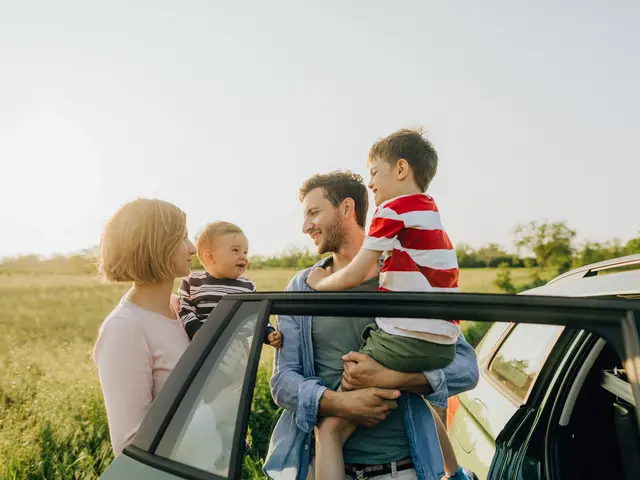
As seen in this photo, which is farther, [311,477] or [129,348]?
[311,477]

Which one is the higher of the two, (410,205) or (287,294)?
(410,205)

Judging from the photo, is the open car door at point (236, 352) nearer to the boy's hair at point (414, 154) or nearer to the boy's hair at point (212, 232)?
the boy's hair at point (414, 154)

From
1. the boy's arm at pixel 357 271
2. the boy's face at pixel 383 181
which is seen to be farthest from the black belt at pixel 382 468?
the boy's face at pixel 383 181

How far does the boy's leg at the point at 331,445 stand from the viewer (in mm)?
1716

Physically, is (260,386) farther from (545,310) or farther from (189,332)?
(545,310)

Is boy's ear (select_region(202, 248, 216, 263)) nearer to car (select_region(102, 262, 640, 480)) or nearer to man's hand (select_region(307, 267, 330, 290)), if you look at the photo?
man's hand (select_region(307, 267, 330, 290))

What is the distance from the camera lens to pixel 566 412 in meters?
2.09

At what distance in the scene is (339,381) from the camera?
73.2 inches

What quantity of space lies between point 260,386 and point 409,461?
4.19 metres

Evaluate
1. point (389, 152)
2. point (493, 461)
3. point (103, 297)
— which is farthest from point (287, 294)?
point (103, 297)

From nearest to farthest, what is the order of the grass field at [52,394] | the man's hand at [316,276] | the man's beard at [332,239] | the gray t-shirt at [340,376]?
the gray t-shirt at [340,376]
the man's hand at [316,276]
the man's beard at [332,239]
the grass field at [52,394]

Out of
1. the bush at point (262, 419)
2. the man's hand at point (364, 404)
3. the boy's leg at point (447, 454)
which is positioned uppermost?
the man's hand at point (364, 404)

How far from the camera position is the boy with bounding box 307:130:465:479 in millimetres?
1666

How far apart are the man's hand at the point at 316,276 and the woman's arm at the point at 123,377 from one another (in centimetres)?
65
